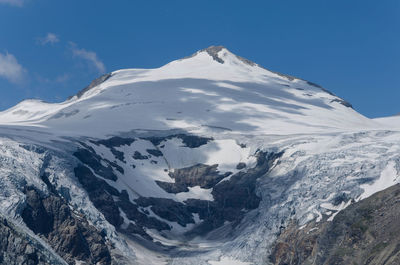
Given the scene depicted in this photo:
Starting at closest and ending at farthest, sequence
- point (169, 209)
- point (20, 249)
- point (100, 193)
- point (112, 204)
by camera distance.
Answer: point (20, 249) < point (112, 204) < point (100, 193) < point (169, 209)

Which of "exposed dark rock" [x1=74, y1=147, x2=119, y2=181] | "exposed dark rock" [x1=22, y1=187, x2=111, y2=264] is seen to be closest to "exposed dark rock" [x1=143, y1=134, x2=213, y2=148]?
"exposed dark rock" [x1=74, y1=147, x2=119, y2=181]

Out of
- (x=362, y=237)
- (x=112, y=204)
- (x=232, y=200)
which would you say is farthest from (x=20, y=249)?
(x=232, y=200)

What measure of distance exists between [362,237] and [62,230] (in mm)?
50356

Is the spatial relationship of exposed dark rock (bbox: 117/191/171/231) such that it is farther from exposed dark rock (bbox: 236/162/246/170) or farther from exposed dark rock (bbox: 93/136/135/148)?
exposed dark rock (bbox: 236/162/246/170)

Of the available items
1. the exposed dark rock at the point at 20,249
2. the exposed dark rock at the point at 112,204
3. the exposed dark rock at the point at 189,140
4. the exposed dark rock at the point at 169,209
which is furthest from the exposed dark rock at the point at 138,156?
the exposed dark rock at the point at 20,249

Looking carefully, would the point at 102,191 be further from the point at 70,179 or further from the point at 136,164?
the point at 136,164

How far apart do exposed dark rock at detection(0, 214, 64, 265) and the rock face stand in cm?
3622

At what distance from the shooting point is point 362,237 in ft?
279

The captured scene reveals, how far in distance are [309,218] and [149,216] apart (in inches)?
1537

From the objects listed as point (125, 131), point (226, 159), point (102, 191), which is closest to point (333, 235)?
point (102, 191)

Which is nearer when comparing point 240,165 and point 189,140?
point 240,165

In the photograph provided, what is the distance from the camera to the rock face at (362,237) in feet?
255

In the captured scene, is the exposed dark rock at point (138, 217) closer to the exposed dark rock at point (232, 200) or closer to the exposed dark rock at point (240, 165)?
the exposed dark rock at point (232, 200)

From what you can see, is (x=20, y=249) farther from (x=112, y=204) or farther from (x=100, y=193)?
(x=100, y=193)
